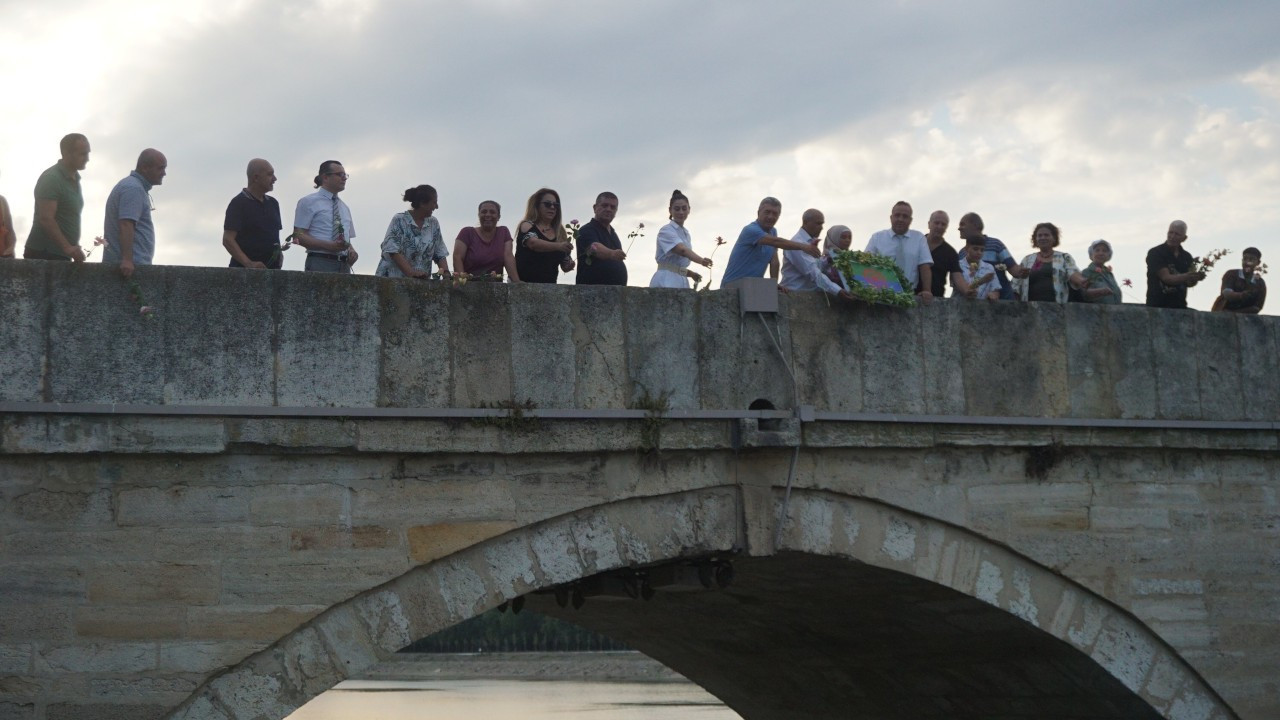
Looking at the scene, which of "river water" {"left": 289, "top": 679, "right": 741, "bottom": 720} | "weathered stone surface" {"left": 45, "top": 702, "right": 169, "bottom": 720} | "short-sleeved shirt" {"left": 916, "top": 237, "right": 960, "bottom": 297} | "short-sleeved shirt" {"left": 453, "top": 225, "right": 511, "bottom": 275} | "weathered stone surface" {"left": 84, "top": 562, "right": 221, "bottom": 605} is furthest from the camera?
"river water" {"left": 289, "top": 679, "right": 741, "bottom": 720}

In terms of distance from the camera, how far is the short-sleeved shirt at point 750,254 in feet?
22.7

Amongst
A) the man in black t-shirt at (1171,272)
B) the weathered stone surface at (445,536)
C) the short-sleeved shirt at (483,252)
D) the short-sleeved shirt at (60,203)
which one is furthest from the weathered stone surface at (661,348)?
the man in black t-shirt at (1171,272)

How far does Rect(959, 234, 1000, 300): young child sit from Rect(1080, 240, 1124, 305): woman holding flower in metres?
0.52

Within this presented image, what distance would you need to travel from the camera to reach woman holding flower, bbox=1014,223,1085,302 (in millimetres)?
7668

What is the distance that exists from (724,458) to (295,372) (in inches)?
74.9

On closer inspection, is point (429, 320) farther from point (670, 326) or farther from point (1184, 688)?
point (1184, 688)

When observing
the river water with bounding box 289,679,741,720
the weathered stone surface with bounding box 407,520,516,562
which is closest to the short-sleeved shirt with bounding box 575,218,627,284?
the weathered stone surface with bounding box 407,520,516,562

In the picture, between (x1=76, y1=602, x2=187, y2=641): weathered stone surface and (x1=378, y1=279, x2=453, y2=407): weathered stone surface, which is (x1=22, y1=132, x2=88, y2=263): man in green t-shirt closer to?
(x1=378, y1=279, x2=453, y2=407): weathered stone surface

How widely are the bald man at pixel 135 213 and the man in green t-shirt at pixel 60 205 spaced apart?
143 mm

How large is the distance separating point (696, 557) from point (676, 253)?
1462 millimetres

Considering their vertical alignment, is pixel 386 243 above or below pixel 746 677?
above

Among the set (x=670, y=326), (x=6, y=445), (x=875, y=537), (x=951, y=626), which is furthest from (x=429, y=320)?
(x=951, y=626)

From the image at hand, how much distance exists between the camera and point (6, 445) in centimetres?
520

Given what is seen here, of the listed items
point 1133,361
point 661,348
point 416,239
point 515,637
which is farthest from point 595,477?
point 515,637
